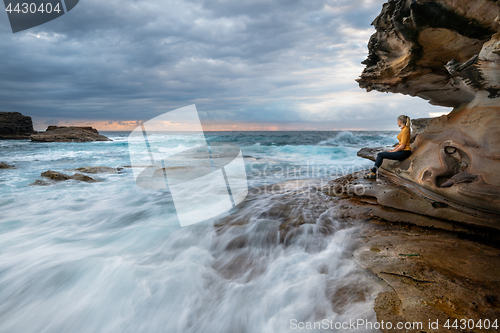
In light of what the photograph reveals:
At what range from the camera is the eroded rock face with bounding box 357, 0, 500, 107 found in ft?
10.3

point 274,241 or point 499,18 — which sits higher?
point 499,18

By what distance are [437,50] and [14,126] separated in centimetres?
6038

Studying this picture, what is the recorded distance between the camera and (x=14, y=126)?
41.4m

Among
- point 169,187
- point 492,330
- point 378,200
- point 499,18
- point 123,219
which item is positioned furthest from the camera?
point 169,187

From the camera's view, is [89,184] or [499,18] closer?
[499,18]

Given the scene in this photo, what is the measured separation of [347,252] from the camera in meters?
2.83

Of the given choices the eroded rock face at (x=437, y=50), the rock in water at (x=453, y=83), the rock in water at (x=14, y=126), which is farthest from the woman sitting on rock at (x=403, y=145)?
the rock in water at (x=14, y=126)

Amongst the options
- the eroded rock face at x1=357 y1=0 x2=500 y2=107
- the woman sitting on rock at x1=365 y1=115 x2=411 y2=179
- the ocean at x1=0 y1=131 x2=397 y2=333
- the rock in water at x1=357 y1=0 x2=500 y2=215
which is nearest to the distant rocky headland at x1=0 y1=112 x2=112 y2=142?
the ocean at x1=0 y1=131 x2=397 y2=333

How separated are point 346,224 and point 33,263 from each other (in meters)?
4.72

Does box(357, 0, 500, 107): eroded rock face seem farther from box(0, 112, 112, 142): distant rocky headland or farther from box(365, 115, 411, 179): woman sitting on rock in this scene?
box(0, 112, 112, 142): distant rocky headland

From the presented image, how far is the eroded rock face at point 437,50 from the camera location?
3137mm

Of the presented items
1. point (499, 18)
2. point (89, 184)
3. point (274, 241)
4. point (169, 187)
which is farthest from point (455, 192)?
point (89, 184)

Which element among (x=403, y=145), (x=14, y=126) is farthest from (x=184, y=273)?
(x=14, y=126)

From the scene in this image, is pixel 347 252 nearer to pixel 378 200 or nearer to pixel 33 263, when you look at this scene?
pixel 378 200
